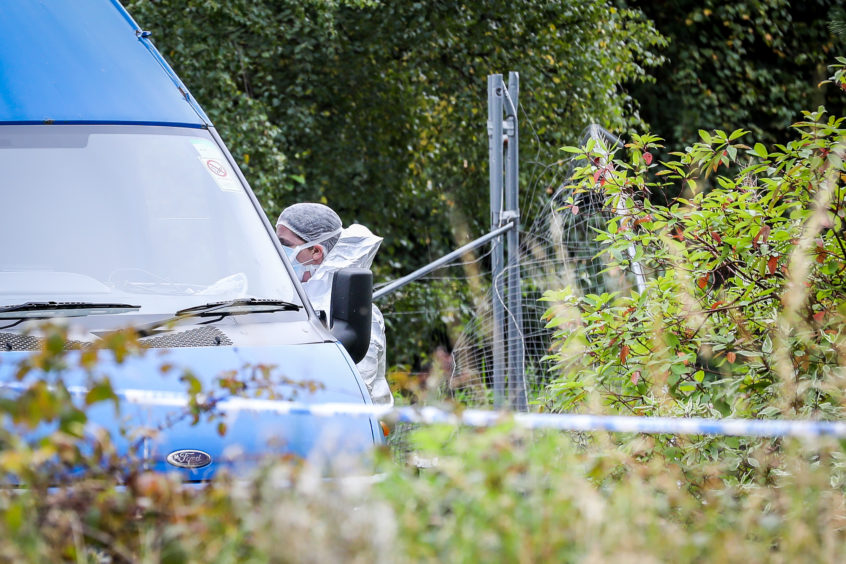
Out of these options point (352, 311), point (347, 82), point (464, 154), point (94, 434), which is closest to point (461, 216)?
point (464, 154)

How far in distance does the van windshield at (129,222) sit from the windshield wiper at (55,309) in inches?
3.1

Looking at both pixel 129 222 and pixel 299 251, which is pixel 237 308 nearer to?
pixel 129 222

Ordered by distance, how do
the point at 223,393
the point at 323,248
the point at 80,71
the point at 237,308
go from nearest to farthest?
the point at 223,393 → the point at 237,308 → the point at 80,71 → the point at 323,248

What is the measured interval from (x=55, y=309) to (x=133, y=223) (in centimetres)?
60

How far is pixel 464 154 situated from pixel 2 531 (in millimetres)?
10567

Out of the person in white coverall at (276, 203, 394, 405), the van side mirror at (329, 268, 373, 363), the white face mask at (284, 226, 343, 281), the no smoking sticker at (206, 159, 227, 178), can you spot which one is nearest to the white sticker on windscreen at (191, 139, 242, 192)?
the no smoking sticker at (206, 159, 227, 178)

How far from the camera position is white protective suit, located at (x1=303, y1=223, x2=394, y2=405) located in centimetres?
511

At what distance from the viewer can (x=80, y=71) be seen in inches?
155

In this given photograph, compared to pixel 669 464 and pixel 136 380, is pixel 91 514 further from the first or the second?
pixel 669 464

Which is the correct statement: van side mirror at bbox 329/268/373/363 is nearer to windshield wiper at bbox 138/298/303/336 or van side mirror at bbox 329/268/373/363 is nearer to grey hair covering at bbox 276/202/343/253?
windshield wiper at bbox 138/298/303/336

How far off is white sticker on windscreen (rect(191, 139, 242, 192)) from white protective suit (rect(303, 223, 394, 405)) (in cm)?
111

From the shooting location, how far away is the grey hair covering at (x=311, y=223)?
5438mm

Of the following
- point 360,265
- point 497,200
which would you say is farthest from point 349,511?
point 497,200

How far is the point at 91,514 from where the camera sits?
→ 183 centimetres
